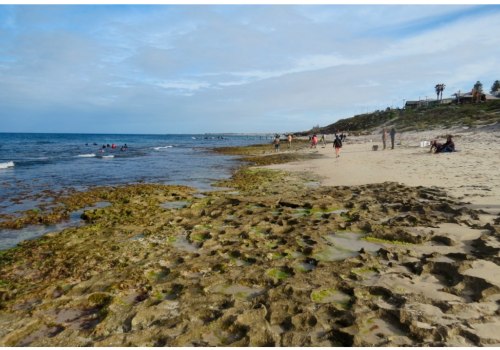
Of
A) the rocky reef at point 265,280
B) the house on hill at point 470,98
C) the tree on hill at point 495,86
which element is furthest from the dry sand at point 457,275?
the tree on hill at point 495,86

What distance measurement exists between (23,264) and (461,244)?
891cm

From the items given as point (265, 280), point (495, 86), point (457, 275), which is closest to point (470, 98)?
point (495, 86)

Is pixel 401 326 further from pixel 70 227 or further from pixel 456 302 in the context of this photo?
pixel 70 227

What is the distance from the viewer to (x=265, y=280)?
5.30 metres

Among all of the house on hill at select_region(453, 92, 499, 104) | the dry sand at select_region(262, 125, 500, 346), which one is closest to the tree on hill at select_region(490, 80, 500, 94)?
the house on hill at select_region(453, 92, 499, 104)

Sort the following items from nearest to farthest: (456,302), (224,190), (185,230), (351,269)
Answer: (456,302) < (351,269) < (185,230) < (224,190)

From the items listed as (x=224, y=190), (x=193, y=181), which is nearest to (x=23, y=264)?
(x=224, y=190)

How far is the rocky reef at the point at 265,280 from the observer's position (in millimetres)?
3932

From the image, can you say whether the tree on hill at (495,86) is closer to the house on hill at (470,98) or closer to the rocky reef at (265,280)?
the house on hill at (470,98)

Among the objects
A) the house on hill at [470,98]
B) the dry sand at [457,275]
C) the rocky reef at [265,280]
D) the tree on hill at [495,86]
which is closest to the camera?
the dry sand at [457,275]

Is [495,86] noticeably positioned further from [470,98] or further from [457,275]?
[457,275]

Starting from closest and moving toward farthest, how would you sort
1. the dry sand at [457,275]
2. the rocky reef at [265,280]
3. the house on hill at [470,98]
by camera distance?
the dry sand at [457,275]
the rocky reef at [265,280]
the house on hill at [470,98]

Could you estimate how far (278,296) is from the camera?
4.71 metres

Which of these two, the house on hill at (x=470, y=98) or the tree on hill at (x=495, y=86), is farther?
the tree on hill at (x=495, y=86)
